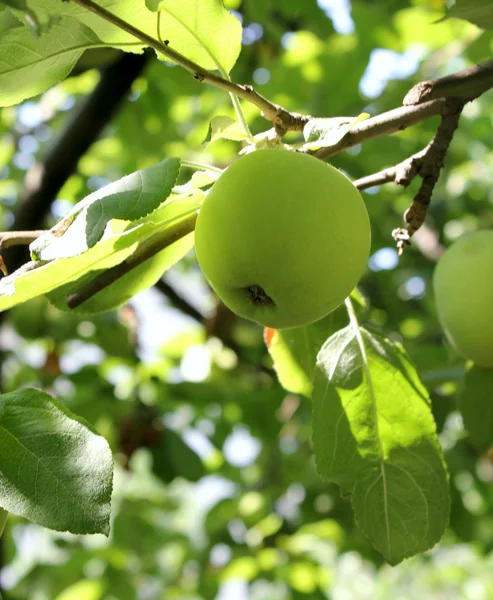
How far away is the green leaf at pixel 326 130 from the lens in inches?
36.7

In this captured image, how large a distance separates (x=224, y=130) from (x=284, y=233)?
25 cm

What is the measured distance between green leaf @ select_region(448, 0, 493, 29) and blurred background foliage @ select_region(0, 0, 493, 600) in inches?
46.3

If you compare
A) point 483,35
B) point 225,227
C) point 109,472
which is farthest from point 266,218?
point 483,35

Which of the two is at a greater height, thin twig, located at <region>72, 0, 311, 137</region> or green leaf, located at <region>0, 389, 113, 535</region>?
thin twig, located at <region>72, 0, 311, 137</region>

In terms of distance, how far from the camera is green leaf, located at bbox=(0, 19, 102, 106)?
101 cm

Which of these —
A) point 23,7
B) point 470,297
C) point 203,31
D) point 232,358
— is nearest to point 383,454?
point 470,297

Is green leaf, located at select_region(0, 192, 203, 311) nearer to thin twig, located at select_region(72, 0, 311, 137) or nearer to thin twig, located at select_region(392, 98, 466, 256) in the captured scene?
thin twig, located at select_region(72, 0, 311, 137)

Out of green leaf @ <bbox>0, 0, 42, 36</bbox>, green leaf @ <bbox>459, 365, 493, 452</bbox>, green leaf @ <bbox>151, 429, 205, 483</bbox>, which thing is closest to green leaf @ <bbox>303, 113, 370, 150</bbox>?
green leaf @ <bbox>0, 0, 42, 36</bbox>

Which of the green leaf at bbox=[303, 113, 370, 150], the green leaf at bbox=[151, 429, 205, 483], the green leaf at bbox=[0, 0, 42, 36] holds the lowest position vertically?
the green leaf at bbox=[151, 429, 205, 483]

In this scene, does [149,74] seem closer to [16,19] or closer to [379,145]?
[379,145]

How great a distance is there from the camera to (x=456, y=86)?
1.09 metres

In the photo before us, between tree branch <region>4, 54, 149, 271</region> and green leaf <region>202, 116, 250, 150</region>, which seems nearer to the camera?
green leaf <region>202, 116, 250, 150</region>

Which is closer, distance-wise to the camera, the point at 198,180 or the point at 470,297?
the point at 198,180

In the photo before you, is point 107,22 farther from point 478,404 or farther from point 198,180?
point 478,404
